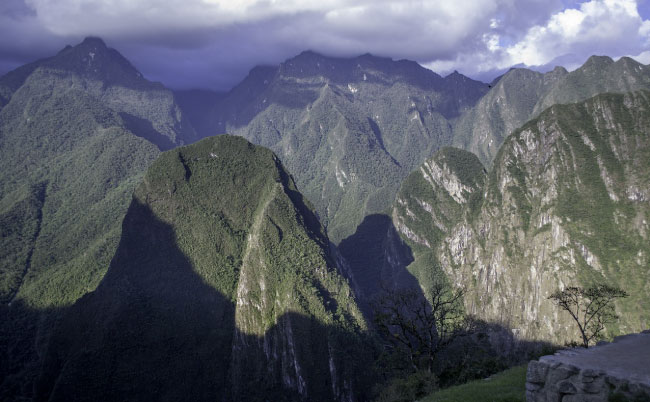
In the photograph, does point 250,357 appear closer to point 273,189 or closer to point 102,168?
point 273,189

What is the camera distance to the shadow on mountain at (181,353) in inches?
2539

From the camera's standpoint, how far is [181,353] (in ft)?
226

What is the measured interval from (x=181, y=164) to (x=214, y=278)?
24548mm

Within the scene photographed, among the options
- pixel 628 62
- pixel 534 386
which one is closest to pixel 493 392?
pixel 534 386

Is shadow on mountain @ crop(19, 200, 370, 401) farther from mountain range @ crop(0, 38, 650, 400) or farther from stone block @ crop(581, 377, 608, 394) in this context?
stone block @ crop(581, 377, 608, 394)

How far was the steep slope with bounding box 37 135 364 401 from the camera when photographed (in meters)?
65.6

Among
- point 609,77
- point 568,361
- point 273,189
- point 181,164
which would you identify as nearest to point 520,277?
point 273,189

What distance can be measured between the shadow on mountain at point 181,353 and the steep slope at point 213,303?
17 cm

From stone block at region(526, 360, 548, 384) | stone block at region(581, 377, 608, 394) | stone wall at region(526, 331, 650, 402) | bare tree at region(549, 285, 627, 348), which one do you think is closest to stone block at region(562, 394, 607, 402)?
stone wall at region(526, 331, 650, 402)

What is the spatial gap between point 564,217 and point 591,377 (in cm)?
8453

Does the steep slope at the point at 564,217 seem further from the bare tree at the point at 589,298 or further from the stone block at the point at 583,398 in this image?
the stone block at the point at 583,398

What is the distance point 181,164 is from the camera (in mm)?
83812

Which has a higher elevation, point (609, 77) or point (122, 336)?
point (609, 77)

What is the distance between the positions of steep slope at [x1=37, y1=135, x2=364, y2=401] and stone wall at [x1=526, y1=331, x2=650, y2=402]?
58.1 metres
